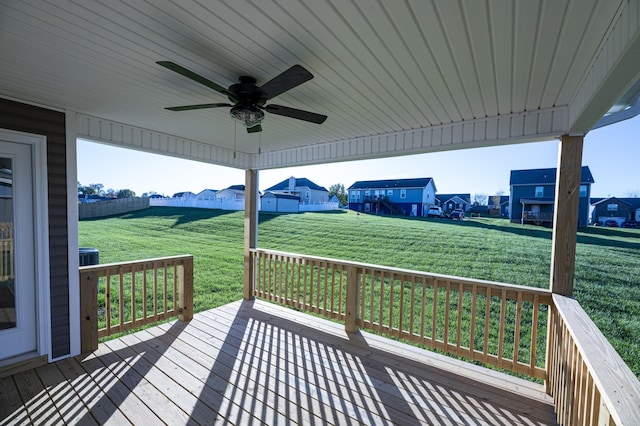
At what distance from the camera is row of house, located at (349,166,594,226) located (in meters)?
4.34

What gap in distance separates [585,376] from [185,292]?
402 centimetres

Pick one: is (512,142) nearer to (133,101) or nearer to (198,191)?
(133,101)

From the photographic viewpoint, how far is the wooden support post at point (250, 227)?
15.7 ft

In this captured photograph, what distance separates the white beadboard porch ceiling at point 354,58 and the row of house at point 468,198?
3.74 ft

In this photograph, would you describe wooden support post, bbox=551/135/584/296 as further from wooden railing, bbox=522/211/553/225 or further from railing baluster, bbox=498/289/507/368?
wooden railing, bbox=522/211/553/225

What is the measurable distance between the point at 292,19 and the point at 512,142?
248cm

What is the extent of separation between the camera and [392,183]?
1277 centimetres

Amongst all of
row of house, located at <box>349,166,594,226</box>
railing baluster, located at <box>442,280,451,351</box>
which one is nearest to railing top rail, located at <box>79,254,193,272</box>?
railing baluster, located at <box>442,280,451,351</box>

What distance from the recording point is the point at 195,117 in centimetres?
309

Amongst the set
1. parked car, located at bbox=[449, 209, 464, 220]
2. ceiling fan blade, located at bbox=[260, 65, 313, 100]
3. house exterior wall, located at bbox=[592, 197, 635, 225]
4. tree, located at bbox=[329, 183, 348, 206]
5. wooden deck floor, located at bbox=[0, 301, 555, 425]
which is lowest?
wooden deck floor, located at bbox=[0, 301, 555, 425]

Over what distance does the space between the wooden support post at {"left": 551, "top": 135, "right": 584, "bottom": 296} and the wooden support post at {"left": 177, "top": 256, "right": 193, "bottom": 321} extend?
4078 millimetres

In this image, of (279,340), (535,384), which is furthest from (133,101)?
(535,384)

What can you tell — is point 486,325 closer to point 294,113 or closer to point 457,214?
point 294,113

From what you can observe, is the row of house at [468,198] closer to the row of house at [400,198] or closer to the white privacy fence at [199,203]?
the row of house at [400,198]
